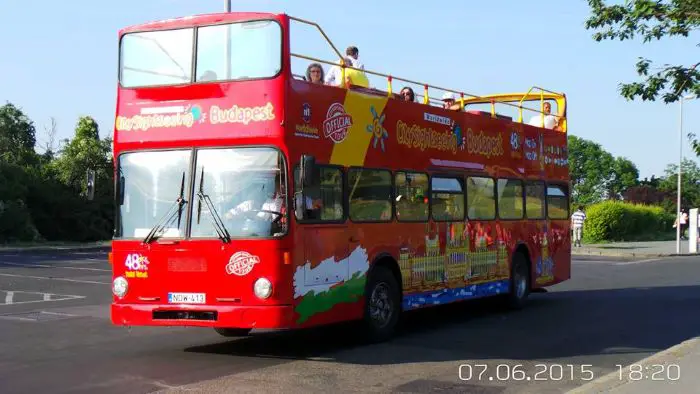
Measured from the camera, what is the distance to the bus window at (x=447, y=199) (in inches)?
511

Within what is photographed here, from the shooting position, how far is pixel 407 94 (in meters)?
12.8

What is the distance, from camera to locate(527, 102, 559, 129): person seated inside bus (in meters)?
17.4

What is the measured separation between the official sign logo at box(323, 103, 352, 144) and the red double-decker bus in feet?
0.08

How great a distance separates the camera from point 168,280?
9906mm

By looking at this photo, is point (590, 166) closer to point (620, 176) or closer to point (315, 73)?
point (620, 176)

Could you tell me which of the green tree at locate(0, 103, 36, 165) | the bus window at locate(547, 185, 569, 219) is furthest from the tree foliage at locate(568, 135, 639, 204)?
the bus window at locate(547, 185, 569, 219)

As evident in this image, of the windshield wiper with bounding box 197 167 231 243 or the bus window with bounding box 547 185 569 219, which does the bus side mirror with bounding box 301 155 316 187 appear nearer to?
the windshield wiper with bounding box 197 167 231 243

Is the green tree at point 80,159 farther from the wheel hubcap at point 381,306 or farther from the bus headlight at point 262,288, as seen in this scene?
the bus headlight at point 262,288

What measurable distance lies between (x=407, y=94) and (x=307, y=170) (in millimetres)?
3827

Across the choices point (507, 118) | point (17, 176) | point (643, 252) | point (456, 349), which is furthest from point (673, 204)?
point (456, 349)

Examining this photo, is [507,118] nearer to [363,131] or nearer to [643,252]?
[363,131]

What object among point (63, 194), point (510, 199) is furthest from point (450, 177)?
point (63, 194)

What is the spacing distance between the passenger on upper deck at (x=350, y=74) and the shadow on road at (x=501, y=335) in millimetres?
3346
